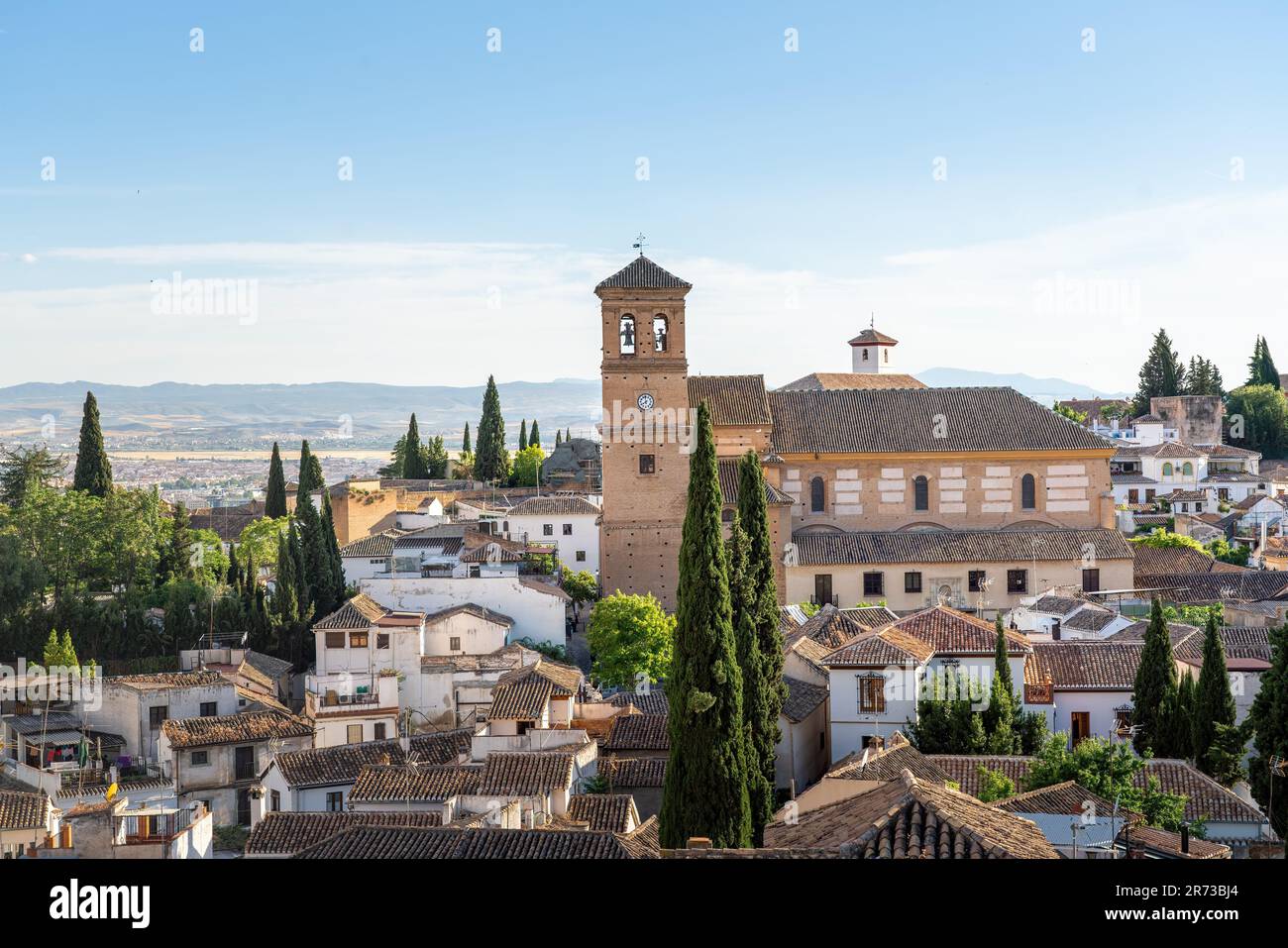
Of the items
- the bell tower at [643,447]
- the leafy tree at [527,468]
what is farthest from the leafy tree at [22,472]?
the leafy tree at [527,468]

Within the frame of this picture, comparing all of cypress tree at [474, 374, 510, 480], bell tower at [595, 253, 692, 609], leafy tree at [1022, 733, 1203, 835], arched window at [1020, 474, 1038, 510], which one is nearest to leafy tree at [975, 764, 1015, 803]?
leafy tree at [1022, 733, 1203, 835]

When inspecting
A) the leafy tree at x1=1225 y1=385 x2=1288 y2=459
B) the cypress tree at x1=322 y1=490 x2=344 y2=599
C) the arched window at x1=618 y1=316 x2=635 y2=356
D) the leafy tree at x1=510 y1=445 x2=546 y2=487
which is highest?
the arched window at x1=618 y1=316 x2=635 y2=356

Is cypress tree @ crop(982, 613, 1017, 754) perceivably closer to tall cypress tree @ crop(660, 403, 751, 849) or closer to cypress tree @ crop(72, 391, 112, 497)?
tall cypress tree @ crop(660, 403, 751, 849)

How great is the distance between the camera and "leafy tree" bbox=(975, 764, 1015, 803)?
14370 mm

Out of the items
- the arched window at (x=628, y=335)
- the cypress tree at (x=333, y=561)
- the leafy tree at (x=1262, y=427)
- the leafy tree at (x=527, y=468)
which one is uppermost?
the arched window at (x=628, y=335)

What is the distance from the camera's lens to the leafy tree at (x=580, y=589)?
113 ft

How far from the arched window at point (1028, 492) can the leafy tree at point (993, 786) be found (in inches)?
796

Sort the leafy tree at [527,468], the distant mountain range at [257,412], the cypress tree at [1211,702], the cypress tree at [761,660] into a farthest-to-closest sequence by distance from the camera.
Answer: the leafy tree at [527,468] < the distant mountain range at [257,412] < the cypress tree at [1211,702] < the cypress tree at [761,660]

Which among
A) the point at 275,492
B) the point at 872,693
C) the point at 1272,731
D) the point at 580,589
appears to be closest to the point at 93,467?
the point at 275,492

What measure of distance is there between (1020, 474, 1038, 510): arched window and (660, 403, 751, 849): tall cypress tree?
1935 centimetres

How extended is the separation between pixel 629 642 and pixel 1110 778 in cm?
1377

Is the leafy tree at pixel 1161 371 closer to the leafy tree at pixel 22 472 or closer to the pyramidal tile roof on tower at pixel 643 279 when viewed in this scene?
the pyramidal tile roof on tower at pixel 643 279

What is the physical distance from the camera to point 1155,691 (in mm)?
18500
